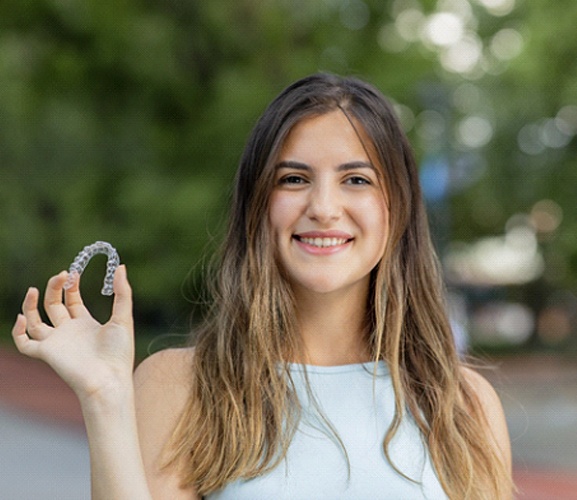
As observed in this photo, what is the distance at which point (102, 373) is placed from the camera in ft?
5.73

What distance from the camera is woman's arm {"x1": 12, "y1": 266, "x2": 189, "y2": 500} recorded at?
1713 mm

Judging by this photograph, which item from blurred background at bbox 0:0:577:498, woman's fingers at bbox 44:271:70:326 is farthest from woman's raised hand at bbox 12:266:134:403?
blurred background at bbox 0:0:577:498

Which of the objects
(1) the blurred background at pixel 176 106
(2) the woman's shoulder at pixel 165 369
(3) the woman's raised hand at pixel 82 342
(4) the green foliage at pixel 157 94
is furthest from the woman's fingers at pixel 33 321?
(4) the green foliage at pixel 157 94

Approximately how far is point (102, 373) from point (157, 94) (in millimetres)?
11401

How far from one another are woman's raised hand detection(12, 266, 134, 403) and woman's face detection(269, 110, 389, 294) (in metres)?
0.40

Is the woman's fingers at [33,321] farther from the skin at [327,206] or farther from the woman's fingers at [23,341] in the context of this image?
the skin at [327,206]

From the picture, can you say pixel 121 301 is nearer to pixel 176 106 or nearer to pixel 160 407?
pixel 160 407

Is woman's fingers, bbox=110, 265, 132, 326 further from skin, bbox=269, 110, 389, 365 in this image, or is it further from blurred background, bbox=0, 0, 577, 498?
blurred background, bbox=0, 0, 577, 498

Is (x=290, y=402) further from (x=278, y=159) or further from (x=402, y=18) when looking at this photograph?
(x=402, y=18)

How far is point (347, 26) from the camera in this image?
39.5 ft

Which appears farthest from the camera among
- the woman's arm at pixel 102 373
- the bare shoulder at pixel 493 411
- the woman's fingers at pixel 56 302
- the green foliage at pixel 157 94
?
the green foliage at pixel 157 94

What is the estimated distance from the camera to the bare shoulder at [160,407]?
1900 millimetres

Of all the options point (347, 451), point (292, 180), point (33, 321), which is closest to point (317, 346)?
point (347, 451)

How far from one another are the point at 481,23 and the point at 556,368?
6027mm
